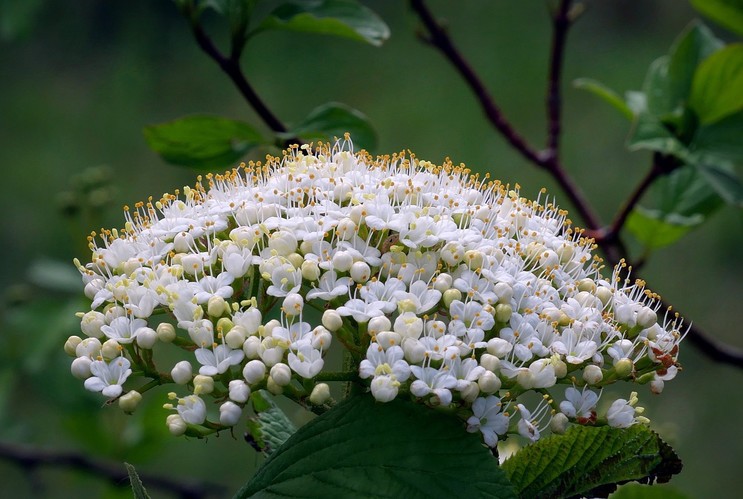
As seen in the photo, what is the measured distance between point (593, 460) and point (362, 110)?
301 centimetres

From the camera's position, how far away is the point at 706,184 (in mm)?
1435

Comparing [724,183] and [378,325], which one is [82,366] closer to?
[378,325]

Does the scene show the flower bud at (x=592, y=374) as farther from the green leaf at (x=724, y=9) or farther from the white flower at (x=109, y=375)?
the green leaf at (x=724, y=9)

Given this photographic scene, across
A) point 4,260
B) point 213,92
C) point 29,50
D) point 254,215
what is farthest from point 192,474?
point 29,50

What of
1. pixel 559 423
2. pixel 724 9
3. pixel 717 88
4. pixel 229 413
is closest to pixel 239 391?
pixel 229 413

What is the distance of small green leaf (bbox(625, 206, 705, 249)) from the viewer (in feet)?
4.64

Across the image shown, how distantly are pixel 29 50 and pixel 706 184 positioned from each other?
3648 mm

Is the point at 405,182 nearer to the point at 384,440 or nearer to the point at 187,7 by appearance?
the point at 384,440

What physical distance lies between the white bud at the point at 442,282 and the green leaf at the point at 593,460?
152 mm

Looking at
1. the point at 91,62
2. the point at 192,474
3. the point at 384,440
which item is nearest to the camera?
the point at 384,440

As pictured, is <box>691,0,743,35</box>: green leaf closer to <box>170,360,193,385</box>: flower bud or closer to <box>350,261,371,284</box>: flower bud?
<box>350,261,371,284</box>: flower bud

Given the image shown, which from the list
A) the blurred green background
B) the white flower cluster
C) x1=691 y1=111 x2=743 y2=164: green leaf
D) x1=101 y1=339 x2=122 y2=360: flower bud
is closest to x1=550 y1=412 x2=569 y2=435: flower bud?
the white flower cluster

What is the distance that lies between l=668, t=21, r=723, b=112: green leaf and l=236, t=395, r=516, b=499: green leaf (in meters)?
0.77

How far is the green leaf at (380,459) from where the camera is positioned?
0.70 m
